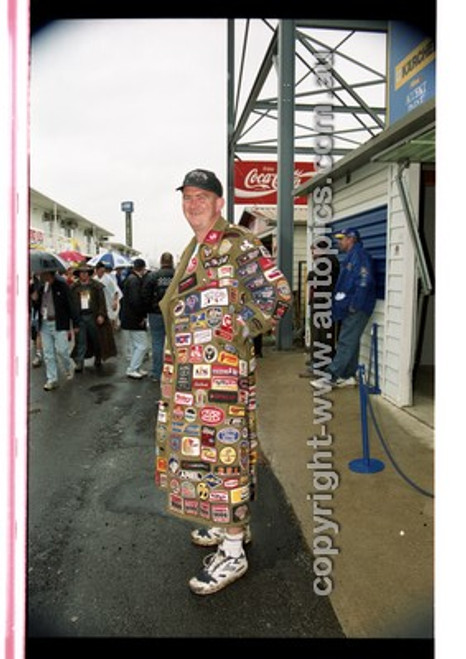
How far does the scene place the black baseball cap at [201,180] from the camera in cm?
238

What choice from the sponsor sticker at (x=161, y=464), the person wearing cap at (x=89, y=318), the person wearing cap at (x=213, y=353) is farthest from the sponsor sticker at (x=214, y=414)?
the person wearing cap at (x=89, y=318)

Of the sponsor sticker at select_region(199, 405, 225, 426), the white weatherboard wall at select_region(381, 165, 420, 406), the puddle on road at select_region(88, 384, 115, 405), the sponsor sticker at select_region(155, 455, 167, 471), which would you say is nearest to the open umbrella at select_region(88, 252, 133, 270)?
the puddle on road at select_region(88, 384, 115, 405)

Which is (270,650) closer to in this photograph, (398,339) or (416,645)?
(416,645)

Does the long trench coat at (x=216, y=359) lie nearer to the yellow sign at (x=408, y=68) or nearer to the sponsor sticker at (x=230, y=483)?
the sponsor sticker at (x=230, y=483)

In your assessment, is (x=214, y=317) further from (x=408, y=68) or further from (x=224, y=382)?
(x=408, y=68)

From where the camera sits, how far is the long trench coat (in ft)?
7.64

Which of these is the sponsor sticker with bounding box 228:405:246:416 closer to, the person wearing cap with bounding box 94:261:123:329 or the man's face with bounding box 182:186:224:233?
the man's face with bounding box 182:186:224:233

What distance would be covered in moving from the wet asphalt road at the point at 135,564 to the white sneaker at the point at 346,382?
9.33 ft

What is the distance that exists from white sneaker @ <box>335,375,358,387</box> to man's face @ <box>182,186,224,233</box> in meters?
4.70

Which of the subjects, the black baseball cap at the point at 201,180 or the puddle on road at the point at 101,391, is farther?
the puddle on road at the point at 101,391
